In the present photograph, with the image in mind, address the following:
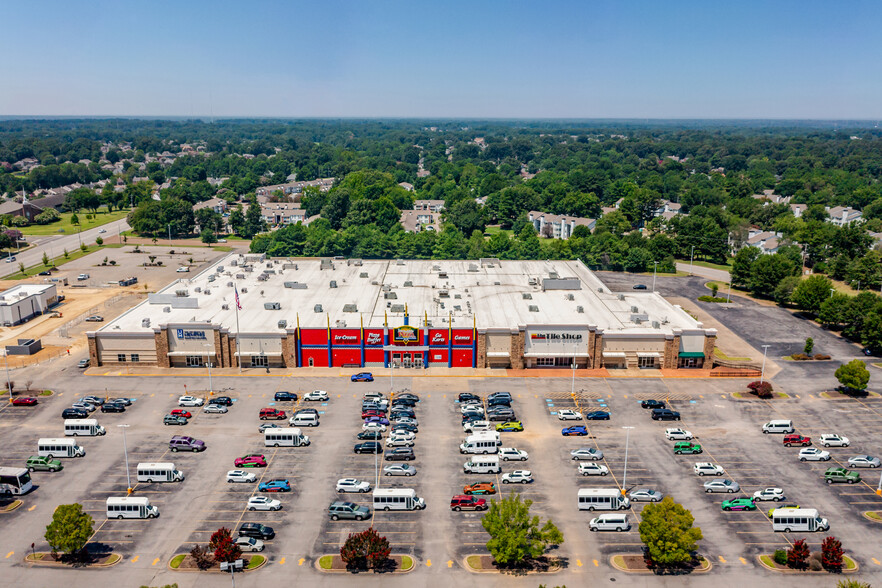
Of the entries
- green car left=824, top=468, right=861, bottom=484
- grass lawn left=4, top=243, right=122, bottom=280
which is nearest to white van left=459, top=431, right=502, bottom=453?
green car left=824, top=468, right=861, bottom=484

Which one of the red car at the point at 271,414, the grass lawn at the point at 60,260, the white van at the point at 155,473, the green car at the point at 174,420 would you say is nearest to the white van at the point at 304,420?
the red car at the point at 271,414

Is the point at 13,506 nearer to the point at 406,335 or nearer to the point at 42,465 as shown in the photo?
the point at 42,465

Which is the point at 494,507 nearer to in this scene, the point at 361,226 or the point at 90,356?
the point at 90,356

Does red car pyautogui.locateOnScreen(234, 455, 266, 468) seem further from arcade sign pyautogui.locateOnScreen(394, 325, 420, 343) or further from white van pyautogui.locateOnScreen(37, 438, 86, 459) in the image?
arcade sign pyautogui.locateOnScreen(394, 325, 420, 343)

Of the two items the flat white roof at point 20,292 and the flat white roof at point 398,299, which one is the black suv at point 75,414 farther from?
the flat white roof at point 20,292

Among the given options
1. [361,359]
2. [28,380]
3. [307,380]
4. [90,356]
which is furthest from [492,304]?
[28,380]

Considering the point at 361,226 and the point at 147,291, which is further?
the point at 361,226
